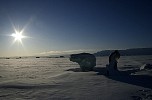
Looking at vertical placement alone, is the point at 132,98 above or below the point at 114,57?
below

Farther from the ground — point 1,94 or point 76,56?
point 76,56

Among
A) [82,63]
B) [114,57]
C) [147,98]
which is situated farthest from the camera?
[82,63]

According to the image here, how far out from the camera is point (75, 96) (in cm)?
1052

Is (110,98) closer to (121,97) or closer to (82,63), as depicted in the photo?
(121,97)

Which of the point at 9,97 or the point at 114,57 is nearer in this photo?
the point at 9,97

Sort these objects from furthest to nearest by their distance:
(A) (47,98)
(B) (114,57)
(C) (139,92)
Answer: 1. (B) (114,57)
2. (C) (139,92)
3. (A) (47,98)

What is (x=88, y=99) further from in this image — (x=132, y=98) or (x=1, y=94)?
(x=1, y=94)

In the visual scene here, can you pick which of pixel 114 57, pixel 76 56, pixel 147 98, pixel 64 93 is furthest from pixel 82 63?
pixel 147 98

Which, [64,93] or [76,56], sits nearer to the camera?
[64,93]

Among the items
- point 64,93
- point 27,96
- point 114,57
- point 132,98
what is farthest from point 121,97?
point 114,57

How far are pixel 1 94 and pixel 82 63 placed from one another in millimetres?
18562

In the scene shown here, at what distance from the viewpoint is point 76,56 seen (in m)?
30.3

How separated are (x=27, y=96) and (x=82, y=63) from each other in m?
18.8

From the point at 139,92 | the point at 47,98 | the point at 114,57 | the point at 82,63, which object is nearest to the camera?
the point at 47,98
